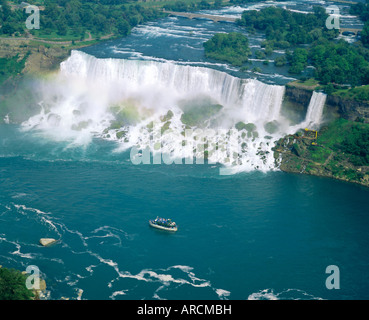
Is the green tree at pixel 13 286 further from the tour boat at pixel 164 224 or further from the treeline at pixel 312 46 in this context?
the treeline at pixel 312 46

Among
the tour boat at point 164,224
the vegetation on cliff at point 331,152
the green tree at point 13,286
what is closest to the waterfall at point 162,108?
the vegetation on cliff at point 331,152

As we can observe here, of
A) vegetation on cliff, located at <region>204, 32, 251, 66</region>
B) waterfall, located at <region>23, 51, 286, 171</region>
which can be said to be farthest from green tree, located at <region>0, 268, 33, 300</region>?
vegetation on cliff, located at <region>204, 32, 251, 66</region>

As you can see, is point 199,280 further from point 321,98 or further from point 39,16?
point 39,16

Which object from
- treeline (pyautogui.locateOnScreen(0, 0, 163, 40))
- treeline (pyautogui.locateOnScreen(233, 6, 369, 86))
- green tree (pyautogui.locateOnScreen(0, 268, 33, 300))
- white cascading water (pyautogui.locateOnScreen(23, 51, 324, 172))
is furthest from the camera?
treeline (pyautogui.locateOnScreen(0, 0, 163, 40))

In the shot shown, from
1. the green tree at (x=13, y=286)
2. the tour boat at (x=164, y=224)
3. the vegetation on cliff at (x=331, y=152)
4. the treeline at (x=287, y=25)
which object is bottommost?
the green tree at (x=13, y=286)

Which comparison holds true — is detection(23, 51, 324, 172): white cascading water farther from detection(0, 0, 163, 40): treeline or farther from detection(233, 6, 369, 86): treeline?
detection(0, 0, 163, 40): treeline
